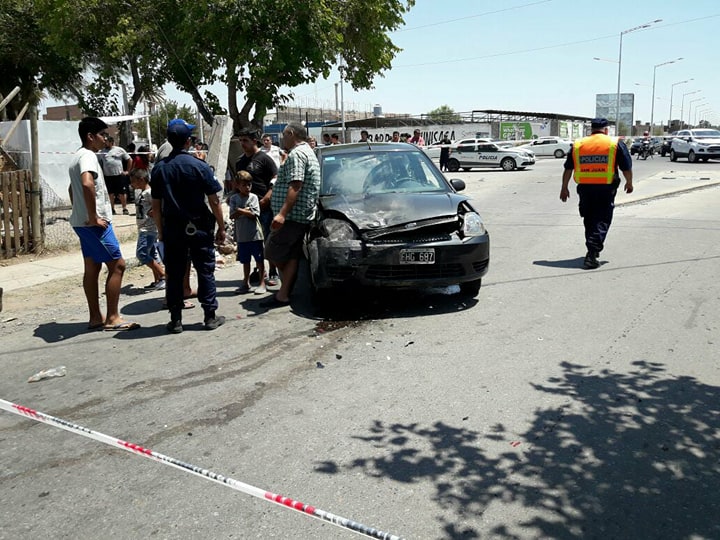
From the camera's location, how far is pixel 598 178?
7.94 m

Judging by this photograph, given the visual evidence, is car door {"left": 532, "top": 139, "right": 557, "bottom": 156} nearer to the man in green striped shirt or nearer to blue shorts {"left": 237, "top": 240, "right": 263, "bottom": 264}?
blue shorts {"left": 237, "top": 240, "right": 263, "bottom": 264}

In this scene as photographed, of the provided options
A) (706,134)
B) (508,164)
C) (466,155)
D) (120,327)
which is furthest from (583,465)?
(706,134)

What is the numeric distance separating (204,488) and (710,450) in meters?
2.60

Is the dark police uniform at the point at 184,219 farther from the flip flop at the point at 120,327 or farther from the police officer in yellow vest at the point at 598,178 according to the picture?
the police officer in yellow vest at the point at 598,178

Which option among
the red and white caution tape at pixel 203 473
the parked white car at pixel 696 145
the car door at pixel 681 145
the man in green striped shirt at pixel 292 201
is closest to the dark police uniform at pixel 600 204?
the man in green striped shirt at pixel 292 201

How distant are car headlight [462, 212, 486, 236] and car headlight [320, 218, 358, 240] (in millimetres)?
1102

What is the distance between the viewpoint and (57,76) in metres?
27.8

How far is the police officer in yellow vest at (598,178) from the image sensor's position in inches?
311

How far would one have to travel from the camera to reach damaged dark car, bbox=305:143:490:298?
5.91 m

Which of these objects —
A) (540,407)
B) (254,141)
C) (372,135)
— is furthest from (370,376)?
(372,135)

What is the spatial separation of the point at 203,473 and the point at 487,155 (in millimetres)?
29594

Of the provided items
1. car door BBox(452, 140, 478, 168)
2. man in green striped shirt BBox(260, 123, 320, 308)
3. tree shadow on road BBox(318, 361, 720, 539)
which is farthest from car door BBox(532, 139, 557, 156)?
tree shadow on road BBox(318, 361, 720, 539)

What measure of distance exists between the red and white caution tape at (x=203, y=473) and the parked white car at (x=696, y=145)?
3592cm

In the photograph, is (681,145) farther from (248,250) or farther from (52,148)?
(248,250)
